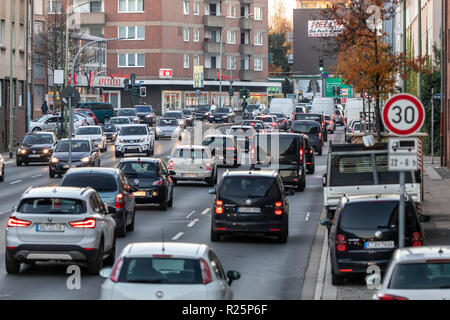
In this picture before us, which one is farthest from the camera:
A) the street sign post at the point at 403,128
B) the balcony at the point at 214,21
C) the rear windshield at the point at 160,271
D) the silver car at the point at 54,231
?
the balcony at the point at 214,21

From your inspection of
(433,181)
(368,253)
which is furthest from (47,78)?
(368,253)

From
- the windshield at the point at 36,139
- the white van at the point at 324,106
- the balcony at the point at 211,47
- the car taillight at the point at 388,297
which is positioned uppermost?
the balcony at the point at 211,47

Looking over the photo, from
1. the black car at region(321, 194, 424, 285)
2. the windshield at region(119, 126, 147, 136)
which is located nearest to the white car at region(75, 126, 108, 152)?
the windshield at region(119, 126, 147, 136)

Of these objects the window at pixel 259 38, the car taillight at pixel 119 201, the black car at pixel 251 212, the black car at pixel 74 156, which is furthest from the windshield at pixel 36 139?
the window at pixel 259 38

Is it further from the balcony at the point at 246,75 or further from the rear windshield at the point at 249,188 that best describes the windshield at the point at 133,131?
the balcony at the point at 246,75

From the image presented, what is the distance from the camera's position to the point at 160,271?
12.1 m

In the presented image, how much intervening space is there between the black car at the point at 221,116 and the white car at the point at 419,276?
282 feet

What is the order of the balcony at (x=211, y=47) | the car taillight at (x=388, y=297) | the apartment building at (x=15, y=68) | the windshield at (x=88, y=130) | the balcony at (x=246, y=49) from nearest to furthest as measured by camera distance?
the car taillight at (x=388, y=297) < the windshield at (x=88, y=130) < the apartment building at (x=15, y=68) < the balcony at (x=211, y=47) < the balcony at (x=246, y=49)

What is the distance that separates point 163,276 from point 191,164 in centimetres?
2829

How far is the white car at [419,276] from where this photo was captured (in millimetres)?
11672

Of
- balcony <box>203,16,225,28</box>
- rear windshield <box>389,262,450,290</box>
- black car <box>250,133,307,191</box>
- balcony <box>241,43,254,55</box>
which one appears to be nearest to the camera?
rear windshield <box>389,262,450,290</box>

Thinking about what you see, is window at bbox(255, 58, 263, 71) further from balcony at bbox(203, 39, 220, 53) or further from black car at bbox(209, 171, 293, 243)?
black car at bbox(209, 171, 293, 243)

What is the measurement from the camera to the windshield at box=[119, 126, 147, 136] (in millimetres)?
57781

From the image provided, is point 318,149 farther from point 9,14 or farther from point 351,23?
point 351,23
